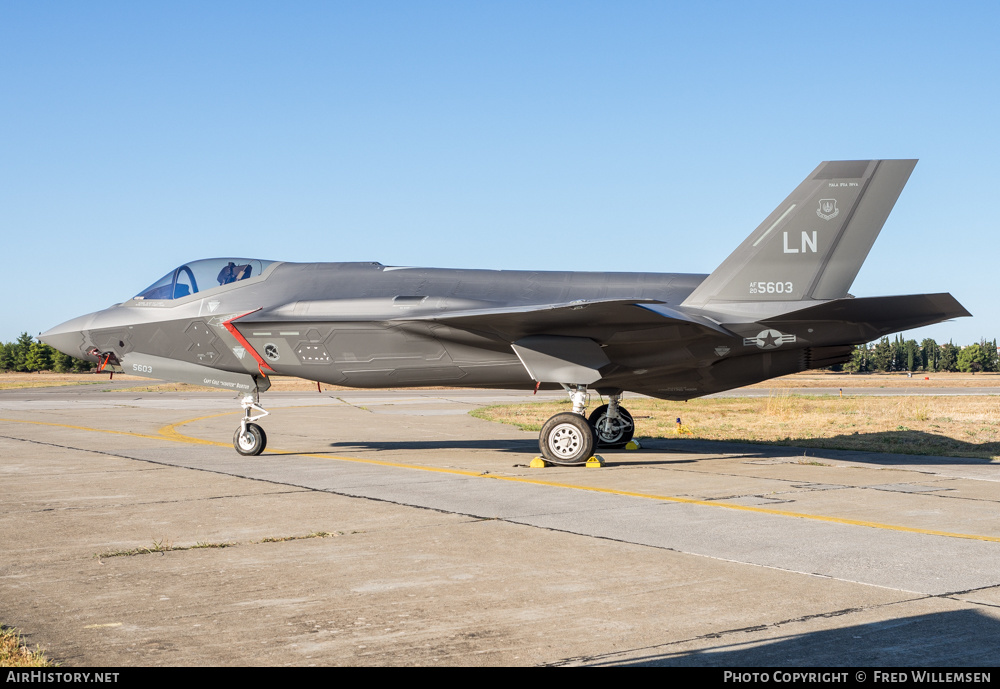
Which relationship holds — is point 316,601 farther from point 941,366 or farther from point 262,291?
point 941,366

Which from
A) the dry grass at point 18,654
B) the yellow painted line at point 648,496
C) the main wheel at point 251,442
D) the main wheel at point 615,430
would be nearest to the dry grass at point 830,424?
the main wheel at point 615,430

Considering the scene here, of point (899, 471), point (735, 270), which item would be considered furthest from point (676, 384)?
point (899, 471)

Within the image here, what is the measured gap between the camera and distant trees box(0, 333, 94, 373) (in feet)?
314

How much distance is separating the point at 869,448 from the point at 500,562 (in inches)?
460

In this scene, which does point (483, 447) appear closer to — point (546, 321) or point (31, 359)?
point (546, 321)

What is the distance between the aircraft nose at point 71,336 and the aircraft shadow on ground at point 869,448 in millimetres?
10655

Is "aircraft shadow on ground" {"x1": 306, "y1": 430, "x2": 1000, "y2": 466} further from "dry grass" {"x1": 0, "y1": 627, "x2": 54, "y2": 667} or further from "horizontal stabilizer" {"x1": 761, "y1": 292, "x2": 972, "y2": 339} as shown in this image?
"dry grass" {"x1": 0, "y1": 627, "x2": 54, "y2": 667}

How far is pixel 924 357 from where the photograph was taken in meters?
154

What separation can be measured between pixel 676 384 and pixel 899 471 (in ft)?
12.6

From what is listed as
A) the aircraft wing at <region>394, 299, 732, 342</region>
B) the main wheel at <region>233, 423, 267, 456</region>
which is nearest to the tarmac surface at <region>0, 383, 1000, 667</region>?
the main wheel at <region>233, 423, 267, 456</region>

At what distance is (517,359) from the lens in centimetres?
1421

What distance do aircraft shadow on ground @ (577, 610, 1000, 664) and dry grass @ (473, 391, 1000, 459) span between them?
11262 millimetres

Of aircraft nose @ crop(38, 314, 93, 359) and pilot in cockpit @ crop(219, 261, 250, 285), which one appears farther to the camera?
aircraft nose @ crop(38, 314, 93, 359)

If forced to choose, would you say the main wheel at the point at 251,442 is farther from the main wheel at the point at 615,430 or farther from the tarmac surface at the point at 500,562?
the main wheel at the point at 615,430
